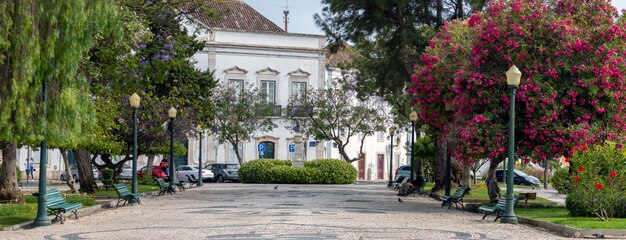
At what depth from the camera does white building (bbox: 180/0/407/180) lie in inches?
2569

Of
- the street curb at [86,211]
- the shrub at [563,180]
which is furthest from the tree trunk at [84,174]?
the shrub at [563,180]

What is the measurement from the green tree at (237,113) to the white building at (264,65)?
1450mm

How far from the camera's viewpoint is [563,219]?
21.2m

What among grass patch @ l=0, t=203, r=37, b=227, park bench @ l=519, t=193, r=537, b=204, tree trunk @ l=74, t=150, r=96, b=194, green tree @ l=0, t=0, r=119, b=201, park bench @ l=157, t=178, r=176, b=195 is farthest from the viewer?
park bench @ l=157, t=178, r=176, b=195

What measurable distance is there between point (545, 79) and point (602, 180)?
545 cm

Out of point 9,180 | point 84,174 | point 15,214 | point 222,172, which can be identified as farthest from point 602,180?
point 222,172

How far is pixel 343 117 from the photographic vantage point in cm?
6344

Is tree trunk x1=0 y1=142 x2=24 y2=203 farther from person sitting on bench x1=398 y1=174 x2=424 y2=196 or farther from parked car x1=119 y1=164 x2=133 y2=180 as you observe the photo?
parked car x1=119 y1=164 x2=133 y2=180

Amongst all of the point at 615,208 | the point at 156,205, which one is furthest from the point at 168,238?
the point at 156,205

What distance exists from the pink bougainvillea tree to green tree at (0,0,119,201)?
10.5 meters

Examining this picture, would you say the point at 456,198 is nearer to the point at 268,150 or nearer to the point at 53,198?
the point at 53,198

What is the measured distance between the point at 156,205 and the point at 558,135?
11.7 m

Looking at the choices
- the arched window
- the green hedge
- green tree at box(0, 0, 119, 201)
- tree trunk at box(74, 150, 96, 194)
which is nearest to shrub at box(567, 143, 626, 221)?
green tree at box(0, 0, 119, 201)

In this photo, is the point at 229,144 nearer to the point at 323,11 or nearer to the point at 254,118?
the point at 254,118
